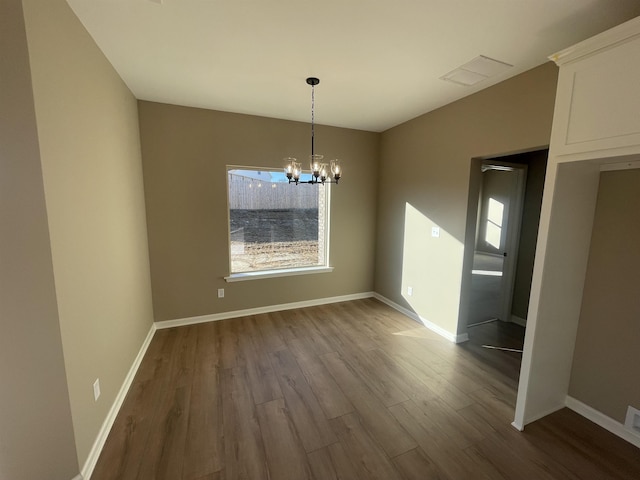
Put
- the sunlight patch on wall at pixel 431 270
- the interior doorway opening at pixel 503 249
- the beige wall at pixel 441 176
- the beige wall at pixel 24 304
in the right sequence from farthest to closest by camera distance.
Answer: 1. the sunlight patch on wall at pixel 431 270
2. the interior doorway opening at pixel 503 249
3. the beige wall at pixel 441 176
4. the beige wall at pixel 24 304

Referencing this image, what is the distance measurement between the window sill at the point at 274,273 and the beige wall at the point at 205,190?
0.08 metres

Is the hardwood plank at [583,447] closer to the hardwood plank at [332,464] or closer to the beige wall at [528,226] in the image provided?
the hardwood plank at [332,464]

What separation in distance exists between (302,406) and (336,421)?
0.99 ft

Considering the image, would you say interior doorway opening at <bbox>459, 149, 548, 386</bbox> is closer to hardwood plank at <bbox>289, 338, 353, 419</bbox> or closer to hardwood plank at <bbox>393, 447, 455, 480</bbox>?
hardwood plank at <bbox>393, 447, 455, 480</bbox>

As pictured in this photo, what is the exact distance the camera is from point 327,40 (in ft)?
6.41

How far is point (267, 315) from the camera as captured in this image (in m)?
3.89

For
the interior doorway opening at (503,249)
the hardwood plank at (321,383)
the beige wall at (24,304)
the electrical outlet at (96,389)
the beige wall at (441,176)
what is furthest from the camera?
the interior doorway opening at (503,249)

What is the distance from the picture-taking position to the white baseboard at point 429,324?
127 inches

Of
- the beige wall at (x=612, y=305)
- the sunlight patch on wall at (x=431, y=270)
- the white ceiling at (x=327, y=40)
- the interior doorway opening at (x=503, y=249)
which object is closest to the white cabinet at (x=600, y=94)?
the white ceiling at (x=327, y=40)

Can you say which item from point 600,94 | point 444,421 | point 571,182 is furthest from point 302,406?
point 600,94

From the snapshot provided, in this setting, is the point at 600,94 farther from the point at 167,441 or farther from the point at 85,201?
the point at 167,441

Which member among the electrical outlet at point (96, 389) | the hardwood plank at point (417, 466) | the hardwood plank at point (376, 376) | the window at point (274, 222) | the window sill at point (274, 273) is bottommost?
the hardwood plank at point (376, 376)

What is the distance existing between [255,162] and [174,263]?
1.68 m

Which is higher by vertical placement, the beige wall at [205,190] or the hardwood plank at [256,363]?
the beige wall at [205,190]
